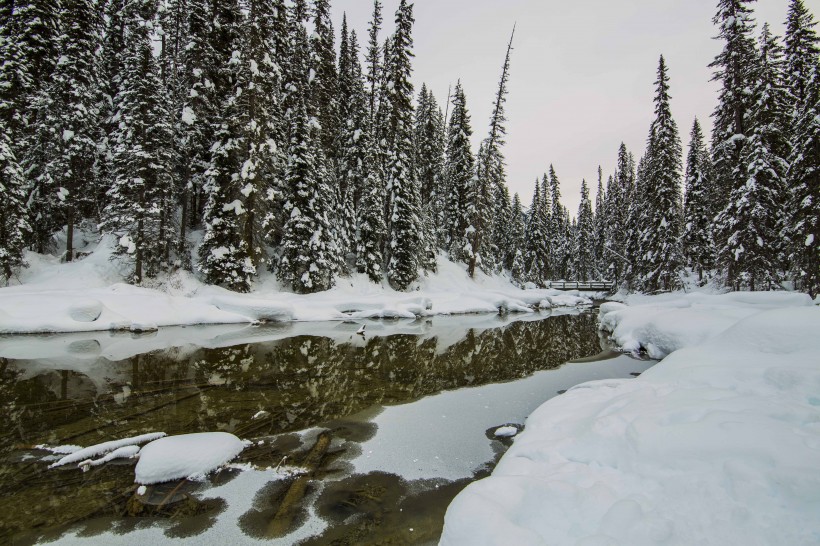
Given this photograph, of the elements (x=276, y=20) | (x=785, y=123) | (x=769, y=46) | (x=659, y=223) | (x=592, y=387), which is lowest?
(x=592, y=387)

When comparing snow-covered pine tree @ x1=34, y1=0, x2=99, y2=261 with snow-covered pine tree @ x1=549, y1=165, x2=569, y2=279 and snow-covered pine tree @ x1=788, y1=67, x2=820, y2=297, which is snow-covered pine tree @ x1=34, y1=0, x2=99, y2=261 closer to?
snow-covered pine tree @ x1=788, y1=67, x2=820, y2=297

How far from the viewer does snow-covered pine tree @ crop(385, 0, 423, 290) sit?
31016 mm

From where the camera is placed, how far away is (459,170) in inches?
1631

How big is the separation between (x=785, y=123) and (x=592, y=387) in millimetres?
25562

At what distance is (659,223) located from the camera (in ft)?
100

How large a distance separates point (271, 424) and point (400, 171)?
87.0 ft

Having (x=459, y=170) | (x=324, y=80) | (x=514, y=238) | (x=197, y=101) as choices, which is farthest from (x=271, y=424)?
(x=514, y=238)

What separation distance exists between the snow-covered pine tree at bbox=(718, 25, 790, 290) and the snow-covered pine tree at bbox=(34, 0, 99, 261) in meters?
38.5

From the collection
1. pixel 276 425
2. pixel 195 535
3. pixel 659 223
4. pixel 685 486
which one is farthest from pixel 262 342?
pixel 659 223

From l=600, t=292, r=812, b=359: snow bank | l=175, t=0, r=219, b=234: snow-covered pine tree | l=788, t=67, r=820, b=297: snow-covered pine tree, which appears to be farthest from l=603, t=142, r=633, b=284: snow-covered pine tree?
l=175, t=0, r=219, b=234: snow-covered pine tree

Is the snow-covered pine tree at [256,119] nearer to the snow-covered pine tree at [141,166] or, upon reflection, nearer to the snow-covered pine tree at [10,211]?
the snow-covered pine tree at [141,166]

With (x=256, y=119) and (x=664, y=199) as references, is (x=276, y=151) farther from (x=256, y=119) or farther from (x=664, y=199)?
(x=664, y=199)

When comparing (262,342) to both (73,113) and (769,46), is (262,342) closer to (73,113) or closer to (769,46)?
(73,113)

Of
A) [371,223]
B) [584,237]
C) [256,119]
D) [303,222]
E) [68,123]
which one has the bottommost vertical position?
[303,222]
